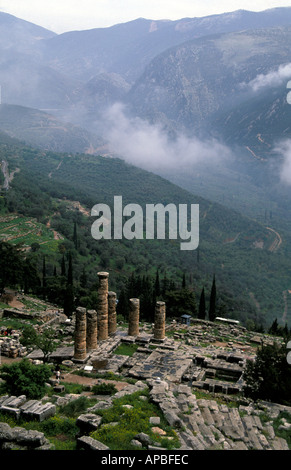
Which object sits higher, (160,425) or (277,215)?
(277,215)

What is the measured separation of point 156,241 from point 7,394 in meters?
75.1

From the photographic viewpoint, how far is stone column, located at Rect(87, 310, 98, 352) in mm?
30297

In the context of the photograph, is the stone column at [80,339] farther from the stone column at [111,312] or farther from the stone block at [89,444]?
the stone block at [89,444]

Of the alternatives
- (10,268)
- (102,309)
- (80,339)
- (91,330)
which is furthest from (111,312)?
(10,268)

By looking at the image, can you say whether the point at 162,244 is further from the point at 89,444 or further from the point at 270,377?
the point at 89,444

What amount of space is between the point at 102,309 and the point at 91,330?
244 centimetres

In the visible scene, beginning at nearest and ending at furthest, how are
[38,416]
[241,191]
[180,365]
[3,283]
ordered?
[38,416], [180,365], [3,283], [241,191]

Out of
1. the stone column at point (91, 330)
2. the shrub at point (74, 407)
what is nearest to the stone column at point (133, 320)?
the stone column at point (91, 330)

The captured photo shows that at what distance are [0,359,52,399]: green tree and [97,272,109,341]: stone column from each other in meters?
12.2

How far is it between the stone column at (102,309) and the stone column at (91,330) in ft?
6.13

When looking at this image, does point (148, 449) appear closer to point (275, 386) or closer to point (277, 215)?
point (275, 386)

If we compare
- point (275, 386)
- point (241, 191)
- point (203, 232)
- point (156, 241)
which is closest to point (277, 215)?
point (241, 191)

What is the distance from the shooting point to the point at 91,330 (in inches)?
1195
